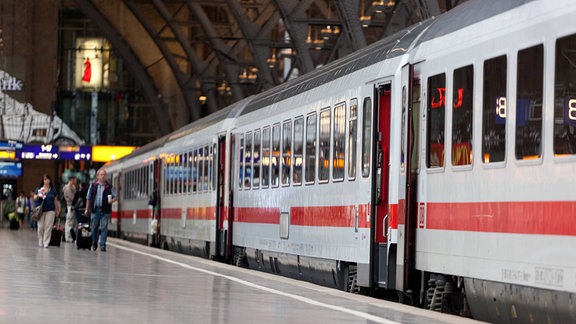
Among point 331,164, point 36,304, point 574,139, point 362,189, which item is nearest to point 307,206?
point 331,164

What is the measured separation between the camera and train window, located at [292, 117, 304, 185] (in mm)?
21000

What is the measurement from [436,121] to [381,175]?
6.80 ft

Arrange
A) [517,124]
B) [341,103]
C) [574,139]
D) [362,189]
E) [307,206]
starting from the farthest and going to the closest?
1. [307,206]
2. [341,103]
3. [362,189]
4. [517,124]
5. [574,139]

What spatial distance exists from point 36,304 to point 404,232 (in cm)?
445

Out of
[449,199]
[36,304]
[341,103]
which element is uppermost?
[341,103]

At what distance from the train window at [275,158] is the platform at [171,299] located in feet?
7.21

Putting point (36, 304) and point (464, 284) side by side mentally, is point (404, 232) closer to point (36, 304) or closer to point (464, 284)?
point (464, 284)

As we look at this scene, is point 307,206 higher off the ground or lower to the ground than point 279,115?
lower

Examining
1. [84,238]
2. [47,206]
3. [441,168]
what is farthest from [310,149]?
[47,206]

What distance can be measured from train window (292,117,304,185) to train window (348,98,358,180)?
10.1 ft

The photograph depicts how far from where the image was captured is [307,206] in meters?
20.4

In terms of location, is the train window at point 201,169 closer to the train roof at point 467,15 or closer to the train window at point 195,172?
the train window at point 195,172

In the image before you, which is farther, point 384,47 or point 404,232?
point 384,47

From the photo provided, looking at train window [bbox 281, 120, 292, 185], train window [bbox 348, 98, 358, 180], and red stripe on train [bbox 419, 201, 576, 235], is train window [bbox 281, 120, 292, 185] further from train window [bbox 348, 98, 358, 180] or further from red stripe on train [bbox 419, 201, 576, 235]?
red stripe on train [bbox 419, 201, 576, 235]
